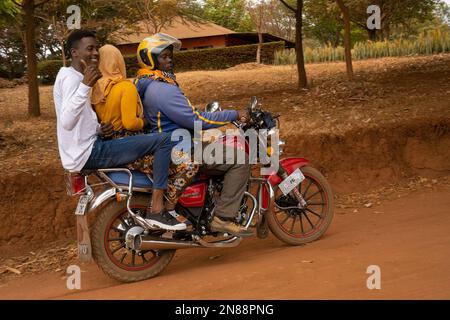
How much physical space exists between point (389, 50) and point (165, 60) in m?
16.4

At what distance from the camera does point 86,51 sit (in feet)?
15.3

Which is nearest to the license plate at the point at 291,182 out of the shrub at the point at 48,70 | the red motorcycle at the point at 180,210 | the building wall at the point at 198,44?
the red motorcycle at the point at 180,210

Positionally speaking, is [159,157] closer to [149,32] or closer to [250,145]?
[250,145]

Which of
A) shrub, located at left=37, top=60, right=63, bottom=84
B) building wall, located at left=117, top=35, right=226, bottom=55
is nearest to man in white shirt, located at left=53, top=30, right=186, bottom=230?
shrub, located at left=37, top=60, right=63, bottom=84

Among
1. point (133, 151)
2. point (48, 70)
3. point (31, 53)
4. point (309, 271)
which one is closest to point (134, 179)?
point (133, 151)

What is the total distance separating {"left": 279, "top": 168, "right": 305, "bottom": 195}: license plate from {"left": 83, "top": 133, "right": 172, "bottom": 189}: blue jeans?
1341 millimetres

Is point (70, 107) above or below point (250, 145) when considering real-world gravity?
above

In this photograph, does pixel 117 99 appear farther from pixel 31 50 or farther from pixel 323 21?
pixel 323 21

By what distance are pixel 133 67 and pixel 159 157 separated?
2391 cm

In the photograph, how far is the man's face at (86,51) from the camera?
15.3 ft

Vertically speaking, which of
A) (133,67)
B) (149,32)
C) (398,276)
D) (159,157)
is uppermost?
(149,32)

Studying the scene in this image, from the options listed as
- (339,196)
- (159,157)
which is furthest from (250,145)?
(339,196)

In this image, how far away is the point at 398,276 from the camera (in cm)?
434

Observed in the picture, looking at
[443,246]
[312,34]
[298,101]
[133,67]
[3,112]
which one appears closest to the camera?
[443,246]
